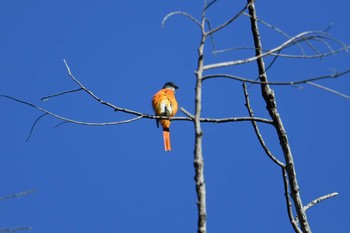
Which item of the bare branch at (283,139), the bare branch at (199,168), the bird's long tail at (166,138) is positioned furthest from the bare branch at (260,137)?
the bird's long tail at (166,138)

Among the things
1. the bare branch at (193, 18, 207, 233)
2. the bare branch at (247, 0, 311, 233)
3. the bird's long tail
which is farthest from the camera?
the bird's long tail

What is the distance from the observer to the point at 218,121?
309 cm

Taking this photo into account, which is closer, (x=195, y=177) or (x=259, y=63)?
(x=195, y=177)

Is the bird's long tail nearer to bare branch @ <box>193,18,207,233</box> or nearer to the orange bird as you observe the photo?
the orange bird

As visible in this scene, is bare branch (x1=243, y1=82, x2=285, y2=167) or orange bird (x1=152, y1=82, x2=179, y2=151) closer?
bare branch (x1=243, y1=82, x2=285, y2=167)

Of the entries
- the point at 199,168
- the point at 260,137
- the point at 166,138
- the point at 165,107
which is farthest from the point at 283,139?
the point at 165,107

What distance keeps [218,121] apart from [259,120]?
32 cm

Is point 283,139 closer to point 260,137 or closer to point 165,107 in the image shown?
point 260,137

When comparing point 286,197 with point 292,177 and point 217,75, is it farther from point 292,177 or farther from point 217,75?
point 217,75

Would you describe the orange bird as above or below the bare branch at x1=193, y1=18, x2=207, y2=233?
above

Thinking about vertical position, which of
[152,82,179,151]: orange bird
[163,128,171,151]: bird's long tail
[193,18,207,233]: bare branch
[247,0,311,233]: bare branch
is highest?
[152,82,179,151]: orange bird

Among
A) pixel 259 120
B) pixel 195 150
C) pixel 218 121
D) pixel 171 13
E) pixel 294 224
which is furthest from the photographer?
pixel 218 121

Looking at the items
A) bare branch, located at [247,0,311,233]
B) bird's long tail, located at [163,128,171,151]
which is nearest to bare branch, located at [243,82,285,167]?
bare branch, located at [247,0,311,233]

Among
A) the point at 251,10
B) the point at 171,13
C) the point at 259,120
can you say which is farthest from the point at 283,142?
the point at 171,13
